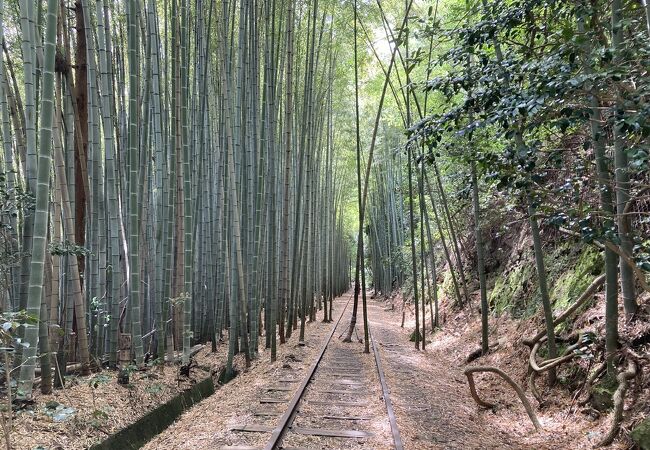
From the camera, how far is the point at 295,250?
7887 millimetres

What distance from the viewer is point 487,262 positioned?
31.3 feet

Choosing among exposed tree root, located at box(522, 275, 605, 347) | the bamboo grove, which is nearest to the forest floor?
the bamboo grove

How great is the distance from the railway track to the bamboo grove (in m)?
1.15

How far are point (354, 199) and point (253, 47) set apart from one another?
2247 centimetres

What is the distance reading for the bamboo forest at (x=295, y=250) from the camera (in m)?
3.07

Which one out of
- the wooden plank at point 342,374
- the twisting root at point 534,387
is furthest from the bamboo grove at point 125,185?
the twisting root at point 534,387

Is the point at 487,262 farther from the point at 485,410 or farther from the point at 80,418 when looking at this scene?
the point at 80,418

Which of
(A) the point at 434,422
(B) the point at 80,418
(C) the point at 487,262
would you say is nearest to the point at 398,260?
(C) the point at 487,262

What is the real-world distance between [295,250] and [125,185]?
298 centimetres

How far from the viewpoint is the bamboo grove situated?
3.73 m

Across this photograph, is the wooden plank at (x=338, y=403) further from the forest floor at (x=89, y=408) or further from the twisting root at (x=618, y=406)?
the twisting root at (x=618, y=406)

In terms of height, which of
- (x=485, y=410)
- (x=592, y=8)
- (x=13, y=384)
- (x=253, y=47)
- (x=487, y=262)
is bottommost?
(x=485, y=410)

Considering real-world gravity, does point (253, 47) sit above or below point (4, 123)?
above

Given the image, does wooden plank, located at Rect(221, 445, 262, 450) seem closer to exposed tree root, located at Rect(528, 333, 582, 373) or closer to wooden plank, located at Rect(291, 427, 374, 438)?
wooden plank, located at Rect(291, 427, 374, 438)
